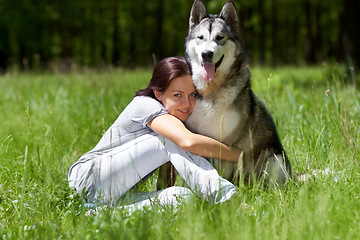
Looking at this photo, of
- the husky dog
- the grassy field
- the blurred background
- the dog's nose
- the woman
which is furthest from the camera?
the blurred background

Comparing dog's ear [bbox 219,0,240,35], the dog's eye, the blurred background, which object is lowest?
the blurred background

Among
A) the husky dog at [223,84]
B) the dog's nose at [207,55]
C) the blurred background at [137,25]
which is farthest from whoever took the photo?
the blurred background at [137,25]

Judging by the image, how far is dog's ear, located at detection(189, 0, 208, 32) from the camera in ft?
10.1

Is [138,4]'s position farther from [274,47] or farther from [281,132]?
[281,132]

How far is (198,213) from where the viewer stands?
2.27 meters

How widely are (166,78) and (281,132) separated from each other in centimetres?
184

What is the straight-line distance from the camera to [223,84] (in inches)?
125

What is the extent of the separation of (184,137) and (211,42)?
2.67ft

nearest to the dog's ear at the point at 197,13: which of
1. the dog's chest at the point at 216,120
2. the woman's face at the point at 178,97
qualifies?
the woman's face at the point at 178,97

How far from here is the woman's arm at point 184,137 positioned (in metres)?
2.72

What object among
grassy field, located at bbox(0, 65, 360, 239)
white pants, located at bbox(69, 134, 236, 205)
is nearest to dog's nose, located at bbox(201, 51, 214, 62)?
white pants, located at bbox(69, 134, 236, 205)

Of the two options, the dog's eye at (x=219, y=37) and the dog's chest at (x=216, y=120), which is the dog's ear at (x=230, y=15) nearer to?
the dog's eye at (x=219, y=37)

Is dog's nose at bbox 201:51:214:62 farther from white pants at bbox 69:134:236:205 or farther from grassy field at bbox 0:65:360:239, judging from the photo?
grassy field at bbox 0:65:360:239

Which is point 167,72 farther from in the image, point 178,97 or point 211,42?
point 211,42
